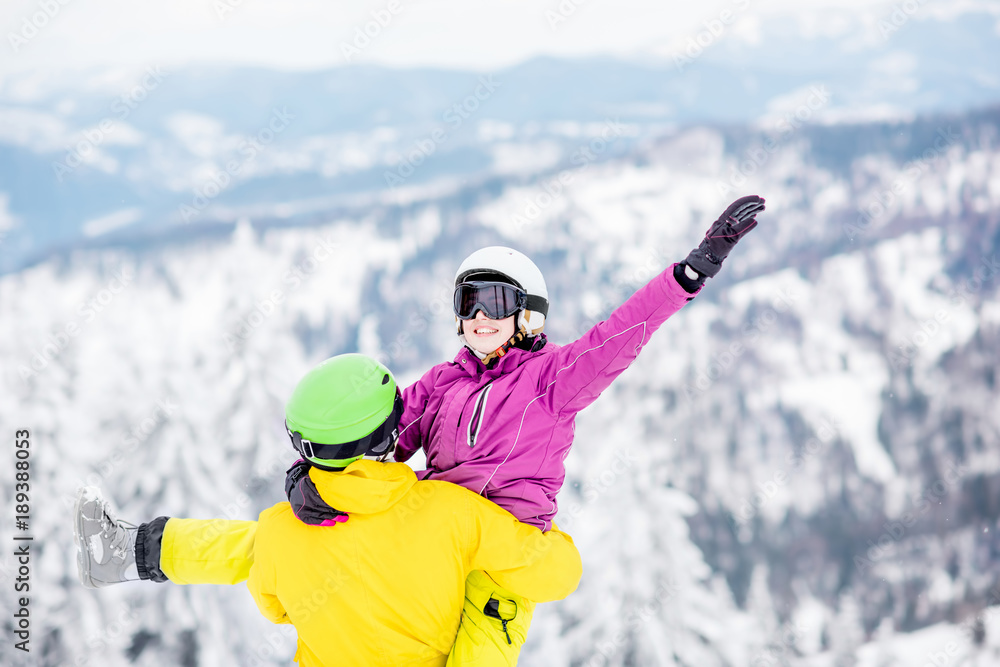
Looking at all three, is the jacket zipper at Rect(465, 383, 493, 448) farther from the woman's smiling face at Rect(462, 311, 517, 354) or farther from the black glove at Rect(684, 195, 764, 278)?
the black glove at Rect(684, 195, 764, 278)

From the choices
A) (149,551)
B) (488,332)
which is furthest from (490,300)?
(149,551)

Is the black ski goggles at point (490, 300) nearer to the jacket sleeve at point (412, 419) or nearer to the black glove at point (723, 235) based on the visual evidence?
the jacket sleeve at point (412, 419)

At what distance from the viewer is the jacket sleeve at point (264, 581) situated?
2664 mm

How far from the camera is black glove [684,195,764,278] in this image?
2846 millimetres

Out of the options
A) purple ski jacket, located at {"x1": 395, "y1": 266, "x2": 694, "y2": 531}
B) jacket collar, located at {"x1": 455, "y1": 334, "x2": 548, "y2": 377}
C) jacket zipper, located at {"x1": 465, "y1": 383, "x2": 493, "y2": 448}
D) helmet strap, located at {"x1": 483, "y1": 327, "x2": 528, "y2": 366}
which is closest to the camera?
purple ski jacket, located at {"x1": 395, "y1": 266, "x2": 694, "y2": 531}

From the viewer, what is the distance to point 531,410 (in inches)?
124

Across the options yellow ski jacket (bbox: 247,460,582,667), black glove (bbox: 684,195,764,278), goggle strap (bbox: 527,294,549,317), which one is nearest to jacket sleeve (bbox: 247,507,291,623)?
yellow ski jacket (bbox: 247,460,582,667)

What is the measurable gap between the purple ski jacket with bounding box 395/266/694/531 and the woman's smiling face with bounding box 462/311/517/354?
0.27ft

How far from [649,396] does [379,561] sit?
3494cm

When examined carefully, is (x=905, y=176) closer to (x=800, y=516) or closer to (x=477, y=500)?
(x=800, y=516)

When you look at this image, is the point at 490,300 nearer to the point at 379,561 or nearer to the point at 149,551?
the point at 379,561

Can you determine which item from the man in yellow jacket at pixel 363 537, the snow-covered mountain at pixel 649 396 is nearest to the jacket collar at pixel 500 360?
the man in yellow jacket at pixel 363 537

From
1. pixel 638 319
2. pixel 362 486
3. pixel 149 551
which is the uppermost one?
pixel 638 319

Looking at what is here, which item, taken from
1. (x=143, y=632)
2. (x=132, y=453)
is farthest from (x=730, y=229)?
(x=132, y=453)
